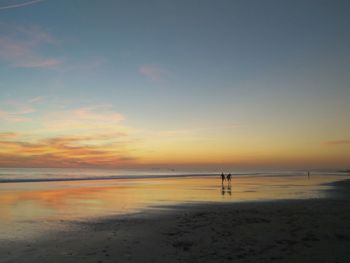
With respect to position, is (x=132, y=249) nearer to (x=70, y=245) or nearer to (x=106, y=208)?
(x=70, y=245)

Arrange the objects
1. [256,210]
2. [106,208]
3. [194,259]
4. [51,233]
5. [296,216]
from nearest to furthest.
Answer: [194,259], [51,233], [296,216], [256,210], [106,208]

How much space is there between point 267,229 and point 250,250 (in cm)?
399

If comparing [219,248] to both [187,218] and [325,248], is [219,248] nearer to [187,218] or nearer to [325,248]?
[325,248]

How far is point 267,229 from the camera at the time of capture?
15.8m

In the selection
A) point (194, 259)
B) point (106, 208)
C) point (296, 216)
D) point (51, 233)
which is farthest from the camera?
point (106, 208)

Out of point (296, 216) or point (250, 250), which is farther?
point (296, 216)

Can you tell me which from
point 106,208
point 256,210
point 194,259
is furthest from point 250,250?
point 106,208

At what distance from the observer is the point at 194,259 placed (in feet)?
36.5

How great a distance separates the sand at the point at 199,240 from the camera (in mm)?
11438

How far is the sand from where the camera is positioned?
11.4 metres

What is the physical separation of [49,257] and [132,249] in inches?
114

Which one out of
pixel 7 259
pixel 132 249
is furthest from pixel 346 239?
pixel 7 259

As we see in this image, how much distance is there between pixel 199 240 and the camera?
1377 centimetres

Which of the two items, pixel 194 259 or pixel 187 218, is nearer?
pixel 194 259
